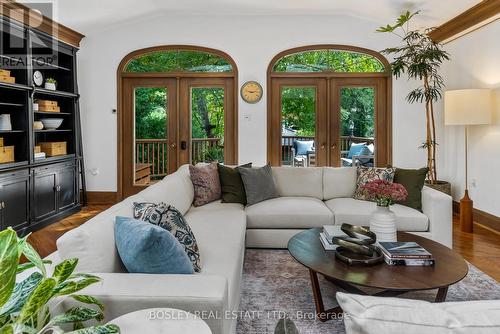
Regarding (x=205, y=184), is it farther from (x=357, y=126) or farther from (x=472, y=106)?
(x=357, y=126)

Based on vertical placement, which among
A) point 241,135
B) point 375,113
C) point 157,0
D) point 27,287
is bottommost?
point 27,287

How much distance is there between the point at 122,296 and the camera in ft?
4.08

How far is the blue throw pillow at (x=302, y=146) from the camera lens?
5918 mm

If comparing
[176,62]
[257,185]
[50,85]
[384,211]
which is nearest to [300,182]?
[257,185]

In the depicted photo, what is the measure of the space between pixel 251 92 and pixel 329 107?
4.35 feet

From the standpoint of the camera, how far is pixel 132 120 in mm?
5883

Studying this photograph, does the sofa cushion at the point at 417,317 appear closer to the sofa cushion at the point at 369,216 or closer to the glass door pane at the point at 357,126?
the sofa cushion at the point at 369,216

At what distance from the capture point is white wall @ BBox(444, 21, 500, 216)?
416 cm

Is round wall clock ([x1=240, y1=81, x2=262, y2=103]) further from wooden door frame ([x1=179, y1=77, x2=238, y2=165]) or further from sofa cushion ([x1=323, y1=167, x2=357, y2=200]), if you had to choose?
sofa cushion ([x1=323, y1=167, x2=357, y2=200])

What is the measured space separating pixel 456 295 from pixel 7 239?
2.69 m

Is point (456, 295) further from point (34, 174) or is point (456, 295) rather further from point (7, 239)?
point (34, 174)

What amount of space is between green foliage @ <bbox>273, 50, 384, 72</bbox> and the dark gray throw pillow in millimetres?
2649

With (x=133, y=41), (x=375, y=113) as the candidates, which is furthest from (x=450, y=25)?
(x=133, y=41)

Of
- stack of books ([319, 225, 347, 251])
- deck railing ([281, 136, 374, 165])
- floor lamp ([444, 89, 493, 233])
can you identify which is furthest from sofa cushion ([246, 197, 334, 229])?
deck railing ([281, 136, 374, 165])
